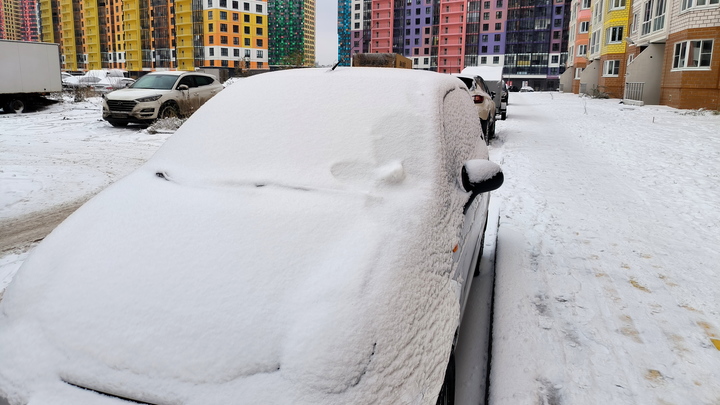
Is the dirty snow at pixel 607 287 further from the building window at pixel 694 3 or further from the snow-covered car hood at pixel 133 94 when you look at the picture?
the building window at pixel 694 3

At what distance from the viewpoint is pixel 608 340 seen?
3.29m

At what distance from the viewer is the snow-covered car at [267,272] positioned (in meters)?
1.58


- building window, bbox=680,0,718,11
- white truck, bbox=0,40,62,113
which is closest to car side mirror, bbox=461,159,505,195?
white truck, bbox=0,40,62,113

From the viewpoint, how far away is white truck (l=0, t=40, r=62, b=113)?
1891cm

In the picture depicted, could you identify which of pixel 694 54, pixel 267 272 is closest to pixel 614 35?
pixel 694 54

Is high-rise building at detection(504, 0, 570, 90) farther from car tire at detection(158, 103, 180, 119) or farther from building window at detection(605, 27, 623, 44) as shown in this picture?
car tire at detection(158, 103, 180, 119)

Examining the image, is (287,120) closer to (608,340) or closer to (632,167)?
(608,340)

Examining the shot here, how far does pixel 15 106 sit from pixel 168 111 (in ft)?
28.4

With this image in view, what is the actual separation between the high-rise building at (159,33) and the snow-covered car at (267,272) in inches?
2770

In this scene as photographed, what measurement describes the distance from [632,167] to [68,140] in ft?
40.9

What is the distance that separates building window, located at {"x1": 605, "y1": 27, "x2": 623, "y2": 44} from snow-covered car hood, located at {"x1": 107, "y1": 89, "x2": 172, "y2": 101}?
37846 mm

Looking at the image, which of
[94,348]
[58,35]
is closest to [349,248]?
[94,348]

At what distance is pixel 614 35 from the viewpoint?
134 feet

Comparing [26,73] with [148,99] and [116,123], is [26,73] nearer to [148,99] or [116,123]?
[116,123]
